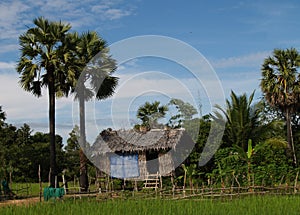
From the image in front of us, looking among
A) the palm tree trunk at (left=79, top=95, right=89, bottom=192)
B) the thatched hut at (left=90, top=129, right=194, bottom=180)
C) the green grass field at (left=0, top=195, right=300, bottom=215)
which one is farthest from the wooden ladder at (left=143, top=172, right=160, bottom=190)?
the green grass field at (left=0, top=195, right=300, bottom=215)

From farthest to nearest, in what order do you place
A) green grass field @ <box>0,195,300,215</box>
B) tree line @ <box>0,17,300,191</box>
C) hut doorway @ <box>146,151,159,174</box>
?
hut doorway @ <box>146,151,159,174</box> → tree line @ <box>0,17,300,191</box> → green grass field @ <box>0,195,300,215</box>

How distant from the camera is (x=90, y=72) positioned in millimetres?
19391

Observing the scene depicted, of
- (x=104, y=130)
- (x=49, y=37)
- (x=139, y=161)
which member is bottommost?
(x=139, y=161)

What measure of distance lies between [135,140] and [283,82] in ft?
26.0

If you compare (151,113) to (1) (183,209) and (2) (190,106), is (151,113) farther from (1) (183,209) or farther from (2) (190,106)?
(1) (183,209)

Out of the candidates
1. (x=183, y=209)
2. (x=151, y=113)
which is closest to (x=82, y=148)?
(x=151, y=113)

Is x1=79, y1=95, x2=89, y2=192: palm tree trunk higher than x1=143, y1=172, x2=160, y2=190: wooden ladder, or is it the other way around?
x1=79, y1=95, x2=89, y2=192: palm tree trunk

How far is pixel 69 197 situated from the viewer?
47.3 feet

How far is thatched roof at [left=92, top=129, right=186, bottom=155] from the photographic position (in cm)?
1905

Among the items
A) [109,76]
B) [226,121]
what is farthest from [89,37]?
[226,121]

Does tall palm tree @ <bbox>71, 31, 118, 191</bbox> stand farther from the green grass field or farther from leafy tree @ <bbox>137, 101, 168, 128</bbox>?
the green grass field

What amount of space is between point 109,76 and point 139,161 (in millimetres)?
3697

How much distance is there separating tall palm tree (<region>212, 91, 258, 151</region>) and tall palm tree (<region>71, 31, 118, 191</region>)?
5409mm

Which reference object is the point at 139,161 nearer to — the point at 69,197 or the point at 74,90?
the point at 74,90
